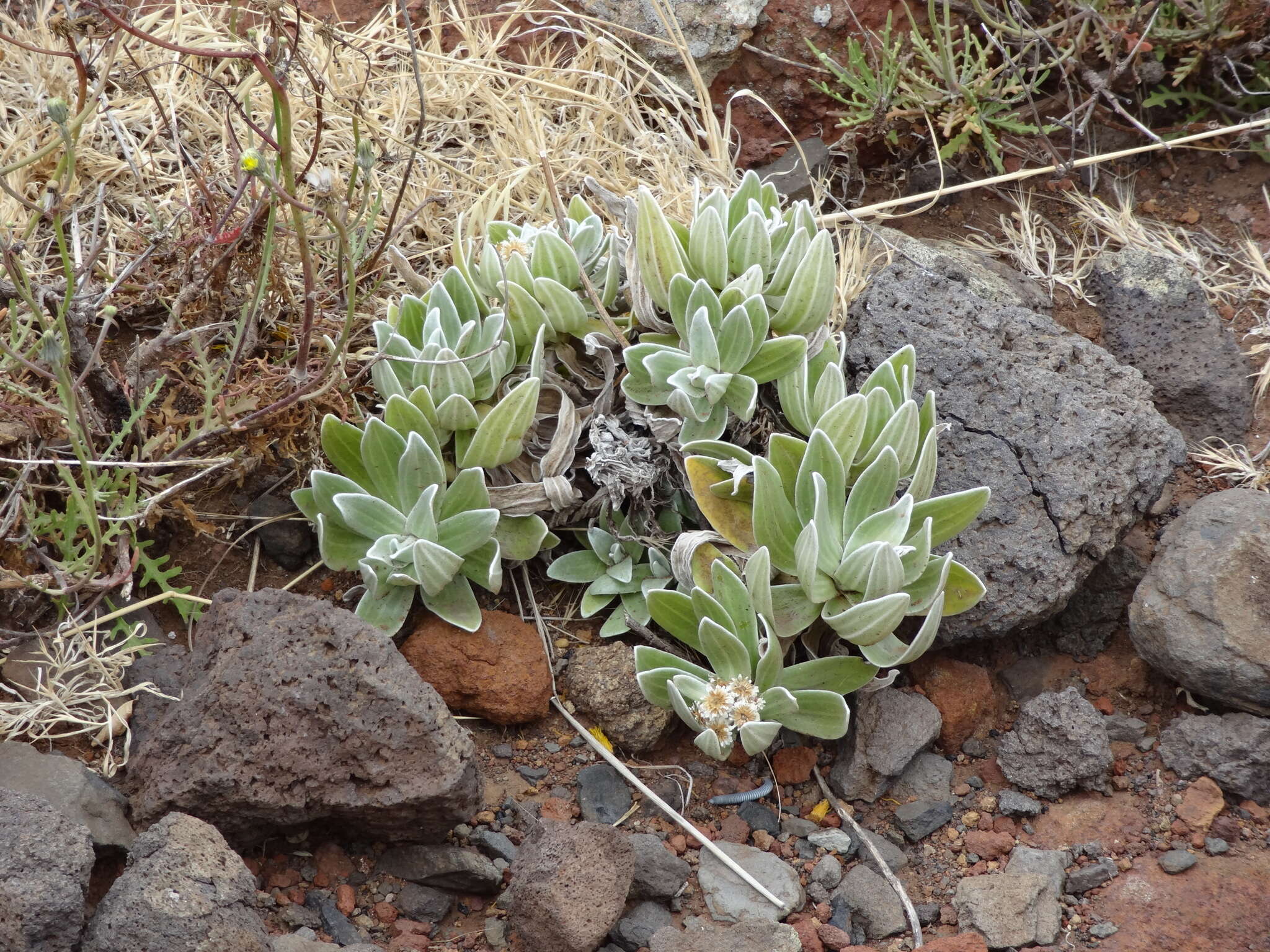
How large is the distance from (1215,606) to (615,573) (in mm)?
1243

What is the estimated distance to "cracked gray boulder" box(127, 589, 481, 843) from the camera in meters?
1.99

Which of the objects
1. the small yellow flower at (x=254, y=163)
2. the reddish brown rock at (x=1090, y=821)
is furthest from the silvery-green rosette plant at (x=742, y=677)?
the small yellow flower at (x=254, y=163)

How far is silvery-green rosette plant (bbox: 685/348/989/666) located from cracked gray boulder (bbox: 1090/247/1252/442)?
3.34ft

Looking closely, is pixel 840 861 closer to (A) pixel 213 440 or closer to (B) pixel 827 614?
(B) pixel 827 614

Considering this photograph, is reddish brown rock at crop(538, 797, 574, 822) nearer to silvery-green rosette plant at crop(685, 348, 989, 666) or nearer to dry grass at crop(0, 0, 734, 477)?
silvery-green rosette plant at crop(685, 348, 989, 666)

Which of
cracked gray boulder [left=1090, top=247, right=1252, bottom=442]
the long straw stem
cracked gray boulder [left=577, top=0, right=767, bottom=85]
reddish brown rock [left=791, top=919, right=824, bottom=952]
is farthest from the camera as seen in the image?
cracked gray boulder [left=577, top=0, right=767, bottom=85]

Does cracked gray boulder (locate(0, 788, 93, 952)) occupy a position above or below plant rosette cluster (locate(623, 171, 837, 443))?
below

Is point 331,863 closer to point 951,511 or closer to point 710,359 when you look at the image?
point 710,359

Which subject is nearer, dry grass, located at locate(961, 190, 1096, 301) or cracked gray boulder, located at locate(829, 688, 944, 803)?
cracked gray boulder, located at locate(829, 688, 944, 803)

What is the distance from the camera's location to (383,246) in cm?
276

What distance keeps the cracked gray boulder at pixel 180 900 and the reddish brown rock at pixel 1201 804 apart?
1.70 metres

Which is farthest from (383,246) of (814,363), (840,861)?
(840,861)

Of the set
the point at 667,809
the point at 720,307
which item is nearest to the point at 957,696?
the point at 667,809

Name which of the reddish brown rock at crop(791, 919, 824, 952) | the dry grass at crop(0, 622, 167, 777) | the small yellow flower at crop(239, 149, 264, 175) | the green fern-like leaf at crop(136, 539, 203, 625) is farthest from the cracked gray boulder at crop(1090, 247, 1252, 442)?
the dry grass at crop(0, 622, 167, 777)
